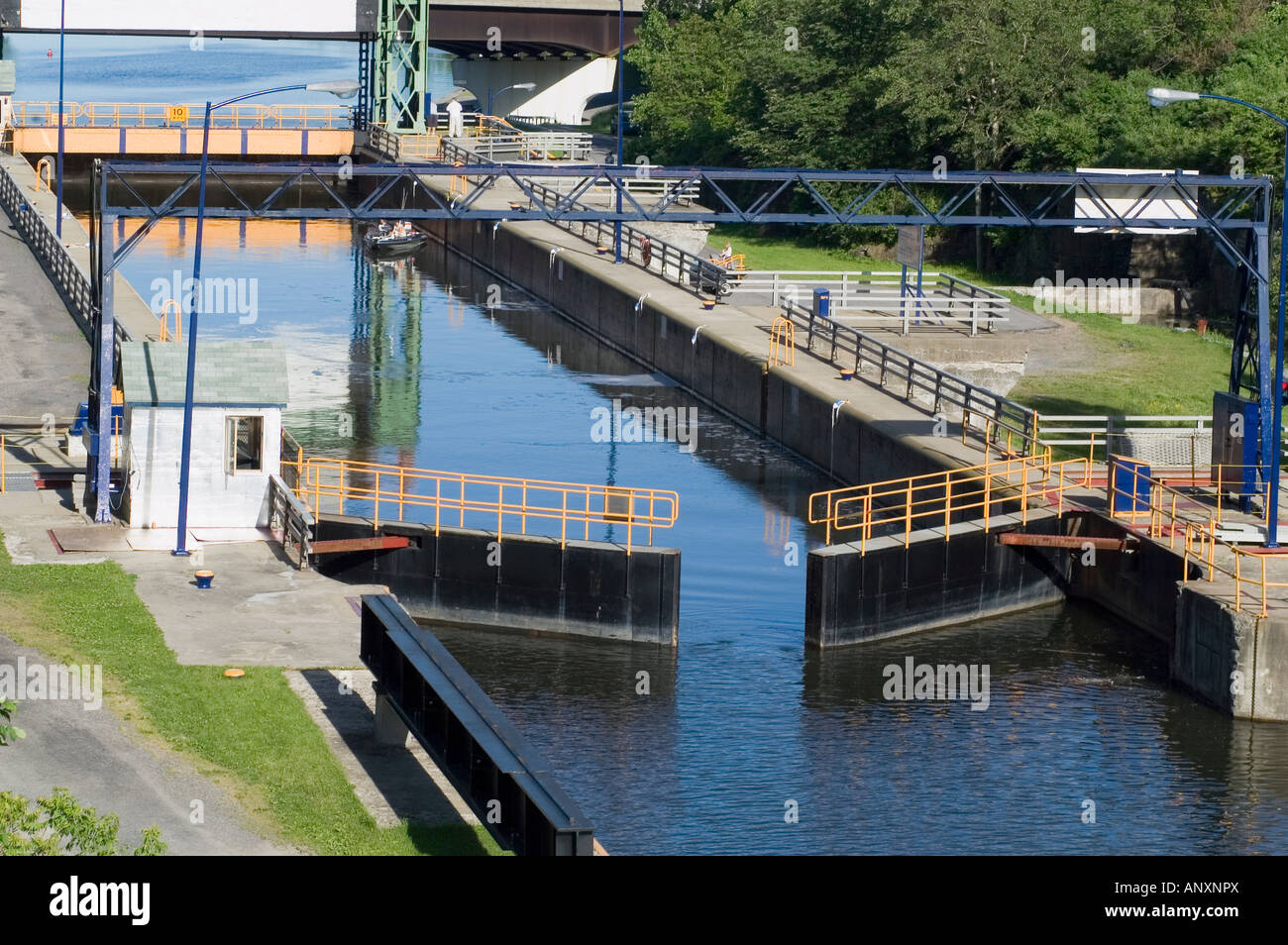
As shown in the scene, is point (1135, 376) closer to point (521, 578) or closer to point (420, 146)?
point (521, 578)

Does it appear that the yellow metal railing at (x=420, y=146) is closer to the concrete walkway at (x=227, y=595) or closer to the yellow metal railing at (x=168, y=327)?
the yellow metal railing at (x=168, y=327)

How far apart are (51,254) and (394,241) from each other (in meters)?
19.1

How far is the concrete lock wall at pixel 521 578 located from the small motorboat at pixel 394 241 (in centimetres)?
4658

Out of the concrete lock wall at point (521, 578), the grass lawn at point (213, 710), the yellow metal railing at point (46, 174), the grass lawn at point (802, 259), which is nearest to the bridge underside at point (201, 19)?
the yellow metal railing at point (46, 174)

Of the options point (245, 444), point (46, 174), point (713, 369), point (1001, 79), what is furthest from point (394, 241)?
point (245, 444)

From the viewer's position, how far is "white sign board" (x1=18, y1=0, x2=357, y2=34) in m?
85.8

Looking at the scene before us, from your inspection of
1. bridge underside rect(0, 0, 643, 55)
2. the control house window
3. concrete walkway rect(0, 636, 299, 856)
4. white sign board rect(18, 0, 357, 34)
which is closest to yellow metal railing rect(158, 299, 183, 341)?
the control house window

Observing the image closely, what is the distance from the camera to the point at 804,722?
29453 millimetres

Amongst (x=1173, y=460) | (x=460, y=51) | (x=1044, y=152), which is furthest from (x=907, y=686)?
(x=460, y=51)

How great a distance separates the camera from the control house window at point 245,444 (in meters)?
33.3

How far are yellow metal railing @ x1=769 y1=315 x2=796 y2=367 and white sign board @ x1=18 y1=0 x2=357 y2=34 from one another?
4122 cm

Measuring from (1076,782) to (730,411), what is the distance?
82.5 feet

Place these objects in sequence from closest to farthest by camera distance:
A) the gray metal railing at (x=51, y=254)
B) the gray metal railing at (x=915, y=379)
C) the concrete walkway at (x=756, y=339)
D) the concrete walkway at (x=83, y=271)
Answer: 1. the gray metal railing at (x=915, y=379)
2. the concrete walkway at (x=756, y=339)
3. the concrete walkway at (x=83, y=271)
4. the gray metal railing at (x=51, y=254)
